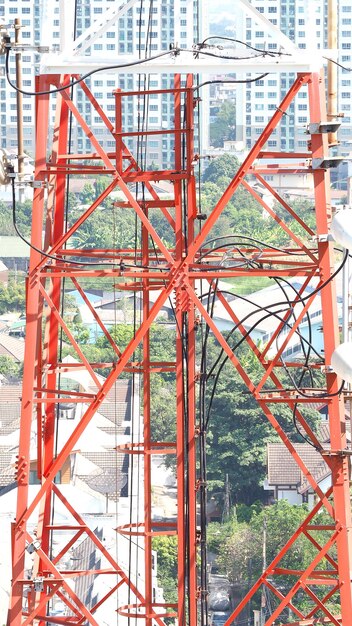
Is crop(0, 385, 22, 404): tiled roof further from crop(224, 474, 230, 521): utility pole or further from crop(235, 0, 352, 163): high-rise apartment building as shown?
crop(235, 0, 352, 163): high-rise apartment building

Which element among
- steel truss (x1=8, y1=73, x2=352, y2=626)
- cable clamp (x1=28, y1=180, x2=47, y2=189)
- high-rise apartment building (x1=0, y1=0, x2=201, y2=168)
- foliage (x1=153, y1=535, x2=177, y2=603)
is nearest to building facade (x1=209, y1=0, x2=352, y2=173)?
high-rise apartment building (x1=0, y1=0, x2=201, y2=168)

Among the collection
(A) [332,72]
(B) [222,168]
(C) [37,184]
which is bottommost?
(C) [37,184]

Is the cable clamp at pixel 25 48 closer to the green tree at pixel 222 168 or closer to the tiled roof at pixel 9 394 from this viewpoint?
the tiled roof at pixel 9 394

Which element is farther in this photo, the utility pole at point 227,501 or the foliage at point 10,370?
the foliage at point 10,370

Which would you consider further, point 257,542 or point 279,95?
point 279,95

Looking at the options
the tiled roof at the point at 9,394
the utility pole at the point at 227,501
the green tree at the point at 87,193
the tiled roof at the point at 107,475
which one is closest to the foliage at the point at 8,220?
the green tree at the point at 87,193

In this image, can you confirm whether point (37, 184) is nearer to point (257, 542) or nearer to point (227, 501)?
point (257, 542)

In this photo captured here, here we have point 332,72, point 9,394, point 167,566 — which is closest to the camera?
point 332,72

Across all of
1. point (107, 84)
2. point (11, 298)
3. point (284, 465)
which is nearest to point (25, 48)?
point (284, 465)

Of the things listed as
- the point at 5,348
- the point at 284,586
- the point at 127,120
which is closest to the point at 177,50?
the point at 284,586

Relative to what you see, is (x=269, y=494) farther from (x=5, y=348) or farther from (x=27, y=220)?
(x=27, y=220)

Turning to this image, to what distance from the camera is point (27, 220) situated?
8206cm

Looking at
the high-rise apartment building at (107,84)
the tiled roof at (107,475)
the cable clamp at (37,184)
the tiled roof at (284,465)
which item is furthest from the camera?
the high-rise apartment building at (107,84)

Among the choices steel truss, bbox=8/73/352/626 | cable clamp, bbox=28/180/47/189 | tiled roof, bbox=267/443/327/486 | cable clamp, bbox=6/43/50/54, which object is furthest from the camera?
tiled roof, bbox=267/443/327/486
